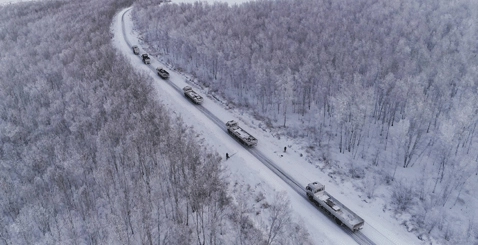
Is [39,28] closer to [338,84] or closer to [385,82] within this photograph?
[338,84]

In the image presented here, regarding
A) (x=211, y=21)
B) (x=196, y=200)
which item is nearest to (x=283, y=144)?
(x=196, y=200)

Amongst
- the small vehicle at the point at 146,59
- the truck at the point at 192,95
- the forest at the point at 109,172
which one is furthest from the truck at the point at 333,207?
the small vehicle at the point at 146,59

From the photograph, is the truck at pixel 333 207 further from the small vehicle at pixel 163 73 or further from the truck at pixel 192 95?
the small vehicle at pixel 163 73

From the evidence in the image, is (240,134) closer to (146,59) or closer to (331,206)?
(331,206)

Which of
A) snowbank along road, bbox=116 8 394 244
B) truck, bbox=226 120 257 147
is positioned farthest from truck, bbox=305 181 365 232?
truck, bbox=226 120 257 147

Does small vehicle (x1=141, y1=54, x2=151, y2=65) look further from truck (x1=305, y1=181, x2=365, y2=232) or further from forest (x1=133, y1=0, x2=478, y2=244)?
truck (x1=305, y1=181, x2=365, y2=232)

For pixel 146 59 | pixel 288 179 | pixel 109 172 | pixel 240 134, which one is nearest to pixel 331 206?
pixel 288 179
